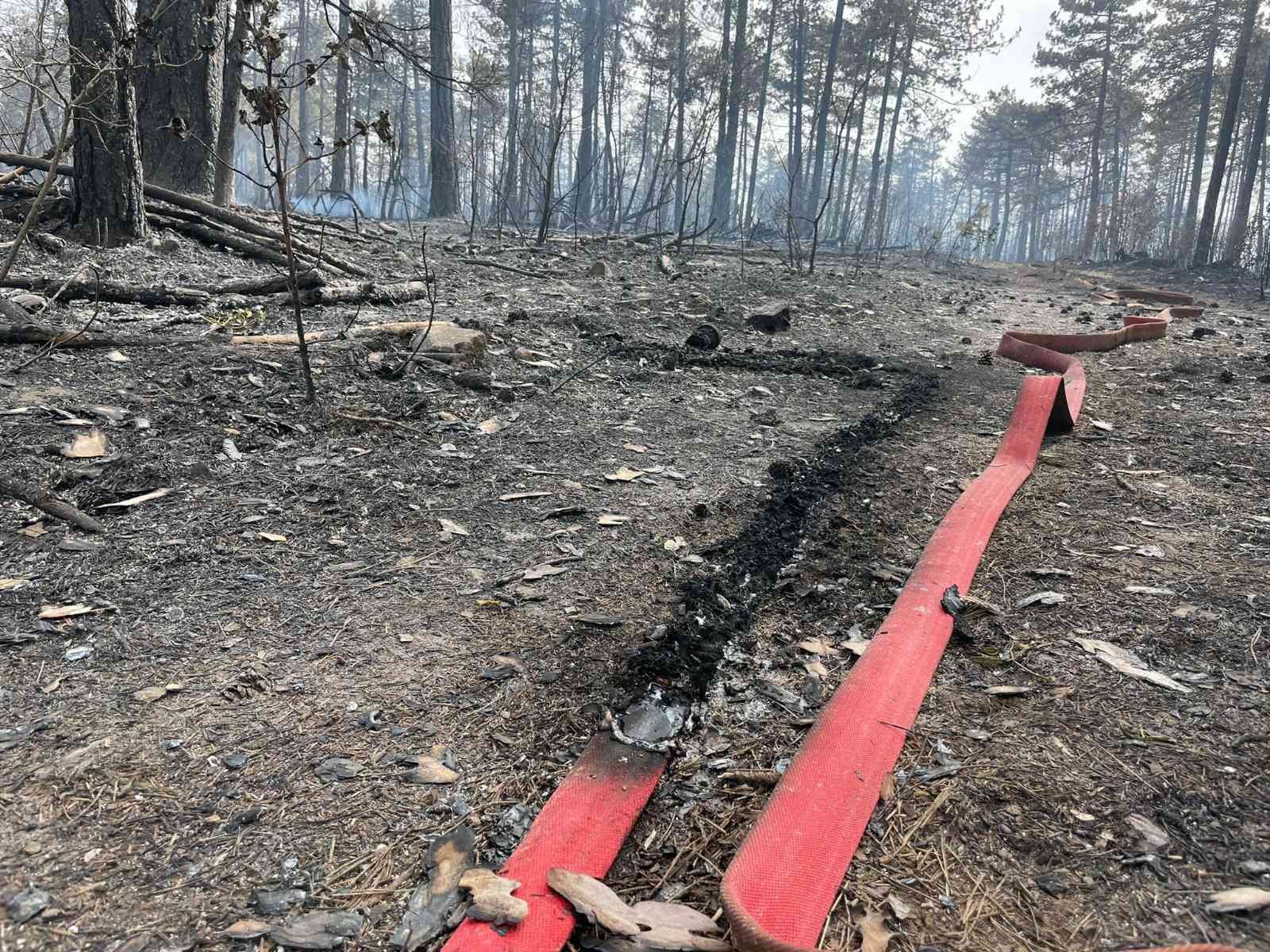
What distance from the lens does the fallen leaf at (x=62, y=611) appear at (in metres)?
2.09

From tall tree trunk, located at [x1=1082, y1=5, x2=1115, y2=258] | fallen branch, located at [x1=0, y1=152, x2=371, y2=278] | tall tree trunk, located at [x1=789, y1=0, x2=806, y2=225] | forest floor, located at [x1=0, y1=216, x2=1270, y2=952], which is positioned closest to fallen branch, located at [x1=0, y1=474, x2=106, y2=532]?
forest floor, located at [x1=0, y1=216, x2=1270, y2=952]

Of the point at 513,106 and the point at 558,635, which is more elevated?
the point at 513,106

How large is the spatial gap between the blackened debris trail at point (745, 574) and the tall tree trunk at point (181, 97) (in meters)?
7.09

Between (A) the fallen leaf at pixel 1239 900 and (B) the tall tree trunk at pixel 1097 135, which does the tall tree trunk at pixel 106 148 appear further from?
(B) the tall tree trunk at pixel 1097 135

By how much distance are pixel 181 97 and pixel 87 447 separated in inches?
259

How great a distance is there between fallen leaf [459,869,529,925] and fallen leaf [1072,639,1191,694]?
1543mm

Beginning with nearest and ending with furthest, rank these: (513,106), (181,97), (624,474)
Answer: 1. (624,474)
2. (181,97)
3. (513,106)

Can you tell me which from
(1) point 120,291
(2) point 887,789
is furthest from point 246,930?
(1) point 120,291

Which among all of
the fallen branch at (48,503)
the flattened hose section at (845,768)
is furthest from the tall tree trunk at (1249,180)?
the fallen branch at (48,503)

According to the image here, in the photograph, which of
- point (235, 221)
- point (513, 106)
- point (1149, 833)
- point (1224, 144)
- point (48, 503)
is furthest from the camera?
point (513, 106)

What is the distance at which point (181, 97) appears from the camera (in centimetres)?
783

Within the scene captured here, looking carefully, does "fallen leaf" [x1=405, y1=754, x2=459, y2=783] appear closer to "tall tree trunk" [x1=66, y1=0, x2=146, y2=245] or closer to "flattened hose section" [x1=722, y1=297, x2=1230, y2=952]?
"flattened hose section" [x1=722, y1=297, x2=1230, y2=952]

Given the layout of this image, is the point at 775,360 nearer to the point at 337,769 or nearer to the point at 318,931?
the point at 337,769

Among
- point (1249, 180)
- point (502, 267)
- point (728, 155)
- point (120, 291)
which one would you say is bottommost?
point (120, 291)
